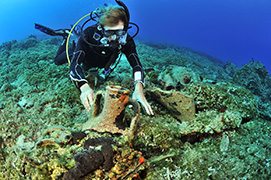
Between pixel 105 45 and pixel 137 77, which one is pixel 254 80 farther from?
pixel 105 45

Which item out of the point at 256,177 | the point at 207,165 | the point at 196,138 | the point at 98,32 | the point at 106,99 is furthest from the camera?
the point at 98,32

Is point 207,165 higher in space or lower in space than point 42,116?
lower

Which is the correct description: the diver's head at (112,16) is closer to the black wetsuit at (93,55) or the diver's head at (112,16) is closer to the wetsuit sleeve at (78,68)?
the black wetsuit at (93,55)

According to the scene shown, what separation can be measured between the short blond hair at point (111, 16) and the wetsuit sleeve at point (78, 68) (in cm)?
79

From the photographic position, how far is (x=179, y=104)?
10.2 feet

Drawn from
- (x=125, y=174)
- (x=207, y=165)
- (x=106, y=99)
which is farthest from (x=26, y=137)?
(x=207, y=165)

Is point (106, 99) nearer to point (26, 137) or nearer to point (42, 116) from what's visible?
point (26, 137)

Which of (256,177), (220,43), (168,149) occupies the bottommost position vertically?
(256,177)

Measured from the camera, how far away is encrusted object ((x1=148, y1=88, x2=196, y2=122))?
3062 millimetres

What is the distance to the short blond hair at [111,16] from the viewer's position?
281cm

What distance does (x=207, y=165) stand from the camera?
194 centimetres

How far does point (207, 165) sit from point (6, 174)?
2.31 metres

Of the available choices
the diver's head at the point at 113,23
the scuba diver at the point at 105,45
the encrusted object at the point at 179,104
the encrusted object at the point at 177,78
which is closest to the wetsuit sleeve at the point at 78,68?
the scuba diver at the point at 105,45

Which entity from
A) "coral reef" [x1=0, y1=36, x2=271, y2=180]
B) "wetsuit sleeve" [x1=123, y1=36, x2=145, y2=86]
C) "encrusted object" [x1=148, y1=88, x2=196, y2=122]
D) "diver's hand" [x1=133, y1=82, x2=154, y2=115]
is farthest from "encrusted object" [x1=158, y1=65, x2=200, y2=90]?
"diver's hand" [x1=133, y1=82, x2=154, y2=115]
